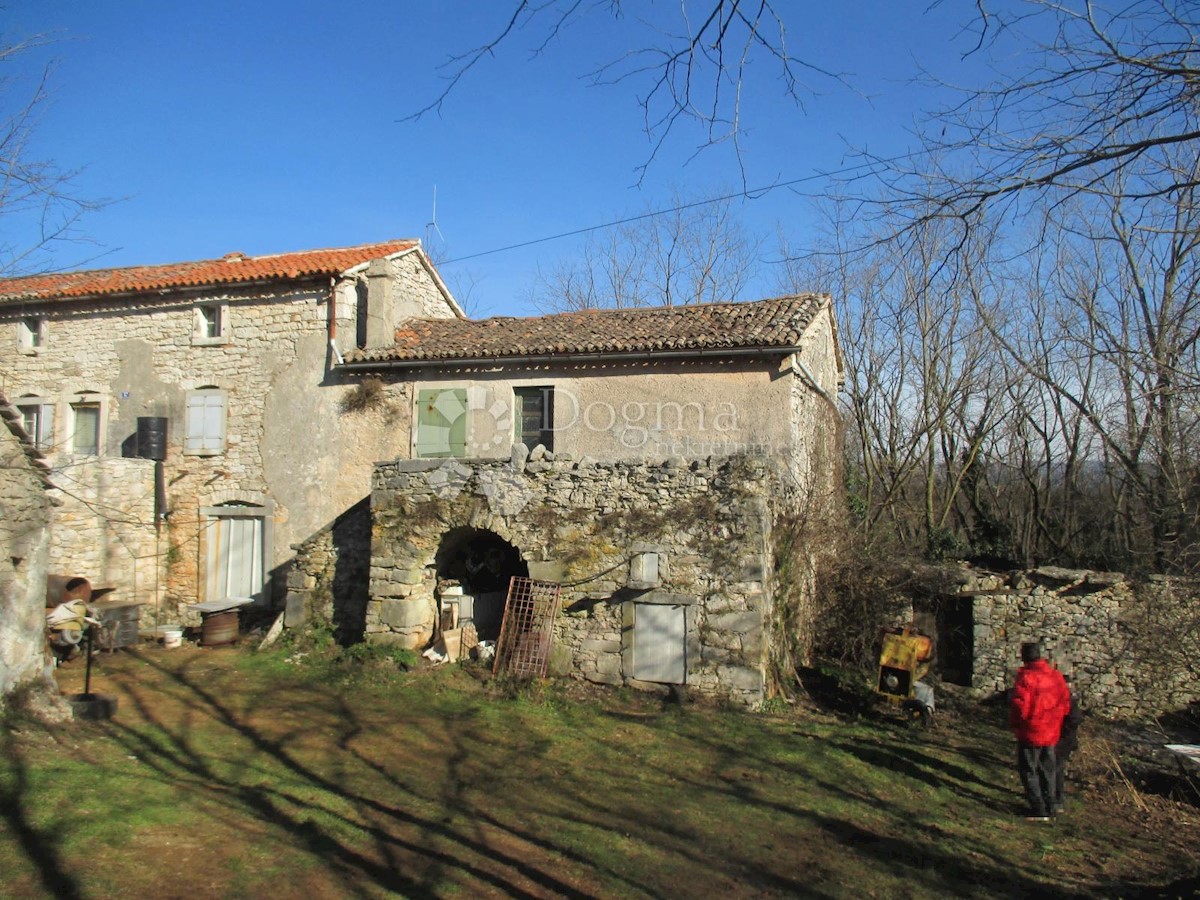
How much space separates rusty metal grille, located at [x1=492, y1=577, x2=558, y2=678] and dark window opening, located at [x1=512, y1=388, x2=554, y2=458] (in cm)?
374

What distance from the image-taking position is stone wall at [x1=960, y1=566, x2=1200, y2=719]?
11.7 meters

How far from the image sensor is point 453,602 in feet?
40.5

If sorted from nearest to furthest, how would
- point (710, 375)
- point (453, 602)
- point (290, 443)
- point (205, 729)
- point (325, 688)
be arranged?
1. point (205, 729)
2. point (325, 688)
3. point (453, 602)
4. point (710, 375)
5. point (290, 443)

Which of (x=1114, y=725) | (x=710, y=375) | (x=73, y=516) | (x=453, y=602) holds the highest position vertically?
(x=710, y=375)

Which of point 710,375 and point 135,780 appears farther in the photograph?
point 710,375

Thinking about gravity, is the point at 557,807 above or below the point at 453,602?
below

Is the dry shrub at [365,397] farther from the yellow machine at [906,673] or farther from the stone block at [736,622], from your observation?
the yellow machine at [906,673]

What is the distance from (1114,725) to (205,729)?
11803mm

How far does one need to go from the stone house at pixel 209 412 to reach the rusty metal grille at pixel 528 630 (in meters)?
4.69

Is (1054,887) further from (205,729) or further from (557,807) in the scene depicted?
(205,729)

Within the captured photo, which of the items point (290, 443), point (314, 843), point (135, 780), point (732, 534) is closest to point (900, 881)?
point (314, 843)

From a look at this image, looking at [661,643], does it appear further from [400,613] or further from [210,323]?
[210,323]

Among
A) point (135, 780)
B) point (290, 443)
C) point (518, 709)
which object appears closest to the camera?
point (135, 780)

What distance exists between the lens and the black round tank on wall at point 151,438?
1559 centimetres
